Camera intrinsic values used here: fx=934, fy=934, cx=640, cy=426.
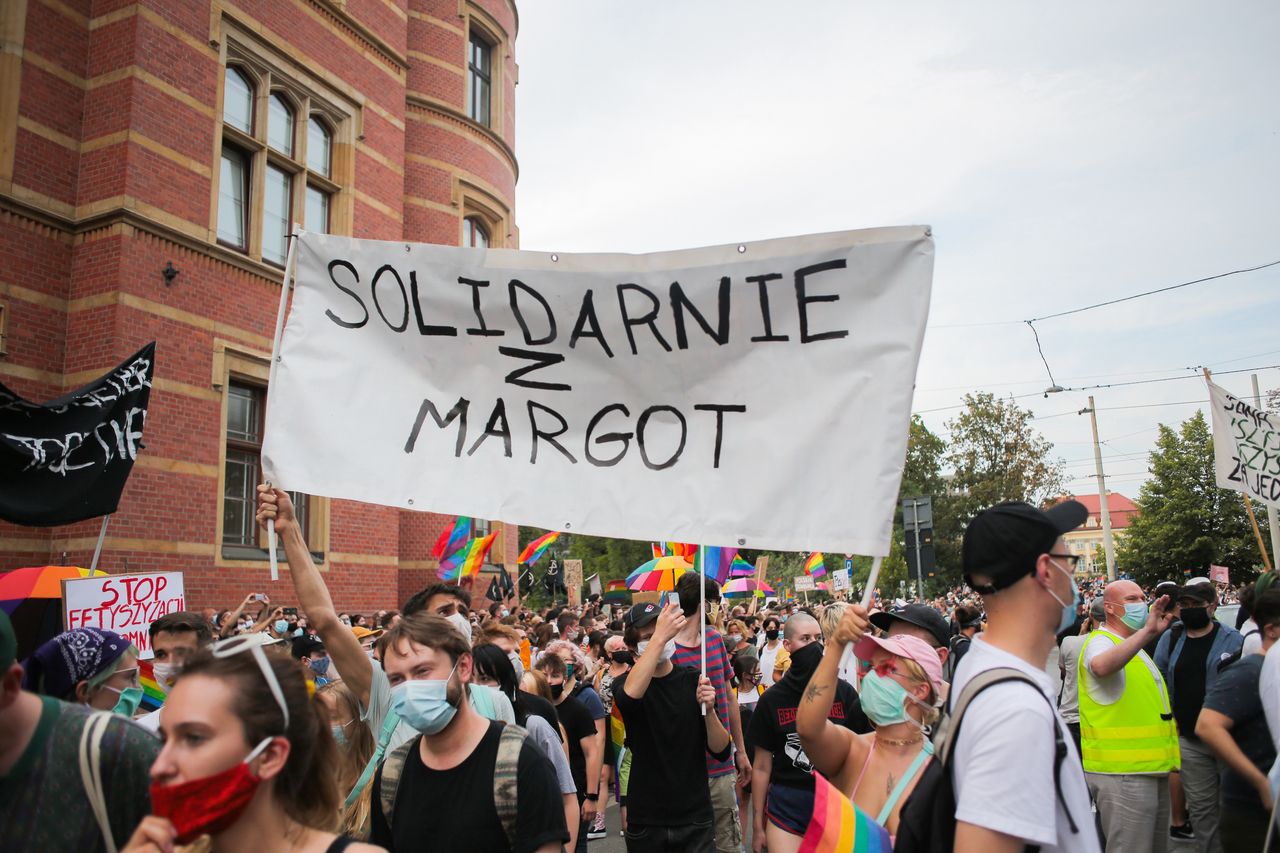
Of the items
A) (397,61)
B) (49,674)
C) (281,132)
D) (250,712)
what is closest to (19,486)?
(49,674)

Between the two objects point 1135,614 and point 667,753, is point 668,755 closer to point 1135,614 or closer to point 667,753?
point 667,753

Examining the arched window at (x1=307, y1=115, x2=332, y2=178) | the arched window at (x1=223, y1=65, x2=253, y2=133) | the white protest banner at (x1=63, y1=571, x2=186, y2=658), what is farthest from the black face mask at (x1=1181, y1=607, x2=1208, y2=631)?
the arched window at (x1=307, y1=115, x2=332, y2=178)

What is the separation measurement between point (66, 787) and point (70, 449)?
5231mm

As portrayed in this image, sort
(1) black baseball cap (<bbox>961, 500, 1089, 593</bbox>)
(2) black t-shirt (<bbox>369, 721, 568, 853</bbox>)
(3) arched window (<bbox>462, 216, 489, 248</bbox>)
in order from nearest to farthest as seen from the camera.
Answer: (1) black baseball cap (<bbox>961, 500, 1089, 593</bbox>) < (2) black t-shirt (<bbox>369, 721, 568, 853</bbox>) < (3) arched window (<bbox>462, 216, 489, 248</bbox>)

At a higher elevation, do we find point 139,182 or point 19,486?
point 139,182

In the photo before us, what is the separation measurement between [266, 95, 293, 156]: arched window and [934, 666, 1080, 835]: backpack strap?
15.8 metres

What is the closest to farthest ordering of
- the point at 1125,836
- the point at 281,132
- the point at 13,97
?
the point at 1125,836, the point at 13,97, the point at 281,132

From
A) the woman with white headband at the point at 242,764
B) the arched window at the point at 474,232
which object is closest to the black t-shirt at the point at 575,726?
the woman with white headband at the point at 242,764

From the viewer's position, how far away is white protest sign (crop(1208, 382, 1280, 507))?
8844mm

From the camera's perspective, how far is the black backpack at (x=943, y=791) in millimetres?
2234

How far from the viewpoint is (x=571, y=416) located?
4062 mm

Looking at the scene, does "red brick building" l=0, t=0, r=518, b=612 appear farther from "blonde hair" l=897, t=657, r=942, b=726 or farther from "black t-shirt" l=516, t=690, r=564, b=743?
"blonde hair" l=897, t=657, r=942, b=726

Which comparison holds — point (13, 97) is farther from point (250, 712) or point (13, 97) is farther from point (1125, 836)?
point (1125, 836)

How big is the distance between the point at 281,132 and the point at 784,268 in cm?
1452
